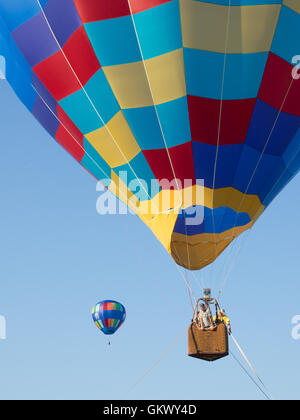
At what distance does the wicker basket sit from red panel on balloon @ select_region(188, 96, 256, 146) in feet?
9.09

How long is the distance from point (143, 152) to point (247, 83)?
1901 mm

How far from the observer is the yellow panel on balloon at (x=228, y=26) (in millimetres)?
9531

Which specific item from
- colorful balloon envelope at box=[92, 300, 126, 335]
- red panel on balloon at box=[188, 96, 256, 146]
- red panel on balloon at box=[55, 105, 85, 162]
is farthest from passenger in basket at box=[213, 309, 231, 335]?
colorful balloon envelope at box=[92, 300, 126, 335]

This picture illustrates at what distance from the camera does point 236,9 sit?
953cm

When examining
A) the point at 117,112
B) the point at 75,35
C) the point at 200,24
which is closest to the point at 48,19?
the point at 75,35

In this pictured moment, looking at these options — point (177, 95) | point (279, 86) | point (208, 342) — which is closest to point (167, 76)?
point (177, 95)

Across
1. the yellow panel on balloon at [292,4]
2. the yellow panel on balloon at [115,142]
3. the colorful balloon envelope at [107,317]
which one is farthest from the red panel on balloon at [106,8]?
the colorful balloon envelope at [107,317]

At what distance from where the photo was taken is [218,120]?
10.3 meters

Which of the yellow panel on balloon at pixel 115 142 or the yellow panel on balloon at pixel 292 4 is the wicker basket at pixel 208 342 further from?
the yellow panel on balloon at pixel 292 4

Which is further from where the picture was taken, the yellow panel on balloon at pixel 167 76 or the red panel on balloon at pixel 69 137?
the red panel on balloon at pixel 69 137

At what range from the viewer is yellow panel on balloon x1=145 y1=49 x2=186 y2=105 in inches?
392

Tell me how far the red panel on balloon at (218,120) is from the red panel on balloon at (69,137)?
208 cm

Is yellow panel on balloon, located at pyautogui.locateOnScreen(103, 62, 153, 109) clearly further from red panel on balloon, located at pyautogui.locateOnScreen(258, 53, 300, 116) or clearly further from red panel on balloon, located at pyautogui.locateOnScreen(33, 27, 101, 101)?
red panel on balloon, located at pyautogui.locateOnScreen(258, 53, 300, 116)

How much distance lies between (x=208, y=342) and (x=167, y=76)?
12.7 feet
